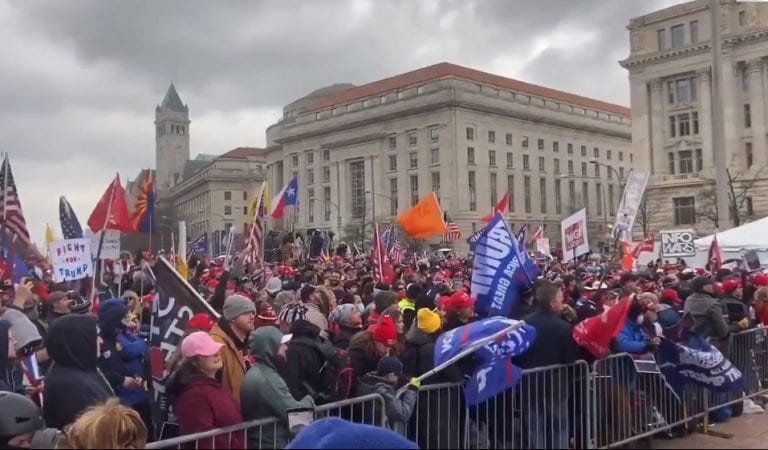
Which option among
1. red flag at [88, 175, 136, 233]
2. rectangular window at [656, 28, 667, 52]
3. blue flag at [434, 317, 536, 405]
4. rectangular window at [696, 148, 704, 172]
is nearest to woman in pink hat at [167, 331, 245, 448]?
blue flag at [434, 317, 536, 405]

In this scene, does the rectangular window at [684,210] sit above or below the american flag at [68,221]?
above

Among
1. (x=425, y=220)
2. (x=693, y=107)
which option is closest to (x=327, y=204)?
(x=693, y=107)

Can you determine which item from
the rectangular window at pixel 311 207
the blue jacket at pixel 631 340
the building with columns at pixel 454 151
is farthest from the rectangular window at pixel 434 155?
the blue jacket at pixel 631 340

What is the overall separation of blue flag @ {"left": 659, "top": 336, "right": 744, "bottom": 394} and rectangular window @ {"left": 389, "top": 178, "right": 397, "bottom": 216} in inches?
3391

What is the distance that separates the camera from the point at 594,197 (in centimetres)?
10531

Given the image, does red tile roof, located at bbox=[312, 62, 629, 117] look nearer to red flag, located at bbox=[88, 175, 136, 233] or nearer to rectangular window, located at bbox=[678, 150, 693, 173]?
rectangular window, located at bbox=[678, 150, 693, 173]

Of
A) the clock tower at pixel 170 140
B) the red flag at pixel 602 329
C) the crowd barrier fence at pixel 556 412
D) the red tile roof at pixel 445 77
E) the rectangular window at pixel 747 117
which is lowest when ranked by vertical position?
the crowd barrier fence at pixel 556 412

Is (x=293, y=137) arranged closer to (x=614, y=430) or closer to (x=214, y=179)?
(x=214, y=179)

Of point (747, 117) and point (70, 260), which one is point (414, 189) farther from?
point (70, 260)

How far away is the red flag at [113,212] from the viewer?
511 inches

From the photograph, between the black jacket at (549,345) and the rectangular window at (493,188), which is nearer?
the black jacket at (549,345)

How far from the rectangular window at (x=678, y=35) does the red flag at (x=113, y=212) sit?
6444 centimetres

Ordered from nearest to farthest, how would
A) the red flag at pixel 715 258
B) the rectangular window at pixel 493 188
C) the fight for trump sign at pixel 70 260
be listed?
the fight for trump sign at pixel 70 260 → the red flag at pixel 715 258 → the rectangular window at pixel 493 188

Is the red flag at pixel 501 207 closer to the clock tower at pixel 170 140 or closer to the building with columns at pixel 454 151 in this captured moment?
the building with columns at pixel 454 151
